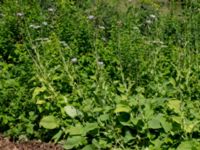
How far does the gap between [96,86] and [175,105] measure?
834mm

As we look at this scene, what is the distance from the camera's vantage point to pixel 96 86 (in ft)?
16.6

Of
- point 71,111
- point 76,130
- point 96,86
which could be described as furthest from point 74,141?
point 96,86

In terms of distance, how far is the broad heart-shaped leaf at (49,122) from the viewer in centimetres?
503

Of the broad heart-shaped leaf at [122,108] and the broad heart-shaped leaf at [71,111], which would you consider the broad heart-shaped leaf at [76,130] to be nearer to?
the broad heart-shaped leaf at [71,111]

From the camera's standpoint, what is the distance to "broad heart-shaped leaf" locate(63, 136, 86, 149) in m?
4.72

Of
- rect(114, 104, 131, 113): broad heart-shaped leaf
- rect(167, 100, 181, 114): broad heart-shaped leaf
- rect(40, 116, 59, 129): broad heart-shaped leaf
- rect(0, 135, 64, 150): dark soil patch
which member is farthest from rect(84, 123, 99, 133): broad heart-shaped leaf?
rect(167, 100, 181, 114): broad heart-shaped leaf

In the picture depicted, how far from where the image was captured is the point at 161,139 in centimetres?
460

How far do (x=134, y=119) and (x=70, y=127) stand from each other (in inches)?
25.4

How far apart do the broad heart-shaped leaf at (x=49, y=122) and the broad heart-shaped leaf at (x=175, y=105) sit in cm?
112

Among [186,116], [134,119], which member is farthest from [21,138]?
[186,116]

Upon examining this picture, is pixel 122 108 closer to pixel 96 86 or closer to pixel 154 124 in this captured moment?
pixel 154 124

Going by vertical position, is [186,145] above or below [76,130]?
above

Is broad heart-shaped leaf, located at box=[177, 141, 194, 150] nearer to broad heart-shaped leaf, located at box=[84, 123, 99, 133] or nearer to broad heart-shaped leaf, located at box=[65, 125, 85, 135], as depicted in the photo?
broad heart-shaped leaf, located at box=[84, 123, 99, 133]

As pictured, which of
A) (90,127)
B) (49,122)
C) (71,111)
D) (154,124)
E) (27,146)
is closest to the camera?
(154,124)
